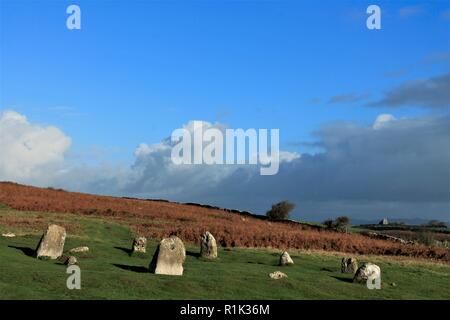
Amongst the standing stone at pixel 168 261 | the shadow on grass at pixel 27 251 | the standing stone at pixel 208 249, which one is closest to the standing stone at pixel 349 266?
the standing stone at pixel 208 249

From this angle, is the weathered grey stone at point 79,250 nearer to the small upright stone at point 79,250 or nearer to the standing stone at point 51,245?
the small upright stone at point 79,250

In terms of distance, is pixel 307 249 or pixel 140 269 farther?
pixel 307 249

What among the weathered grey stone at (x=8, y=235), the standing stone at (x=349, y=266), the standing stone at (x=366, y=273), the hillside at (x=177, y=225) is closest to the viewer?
the standing stone at (x=366, y=273)

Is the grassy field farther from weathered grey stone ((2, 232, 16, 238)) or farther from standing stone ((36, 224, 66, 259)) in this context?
standing stone ((36, 224, 66, 259))

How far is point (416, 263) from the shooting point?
49.7m

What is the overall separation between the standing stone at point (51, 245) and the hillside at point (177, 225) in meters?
12.8

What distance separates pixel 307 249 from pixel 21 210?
32.1 m

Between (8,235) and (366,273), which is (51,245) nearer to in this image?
(8,235)

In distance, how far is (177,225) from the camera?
Result: 213ft

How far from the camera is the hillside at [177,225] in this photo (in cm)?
5588

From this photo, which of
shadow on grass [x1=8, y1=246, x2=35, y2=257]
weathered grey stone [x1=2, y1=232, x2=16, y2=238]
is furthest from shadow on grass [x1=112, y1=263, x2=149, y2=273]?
weathered grey stone [x1=2, y1=232, x2=16, y2=238]

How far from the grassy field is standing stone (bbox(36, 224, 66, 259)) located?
994 mm
